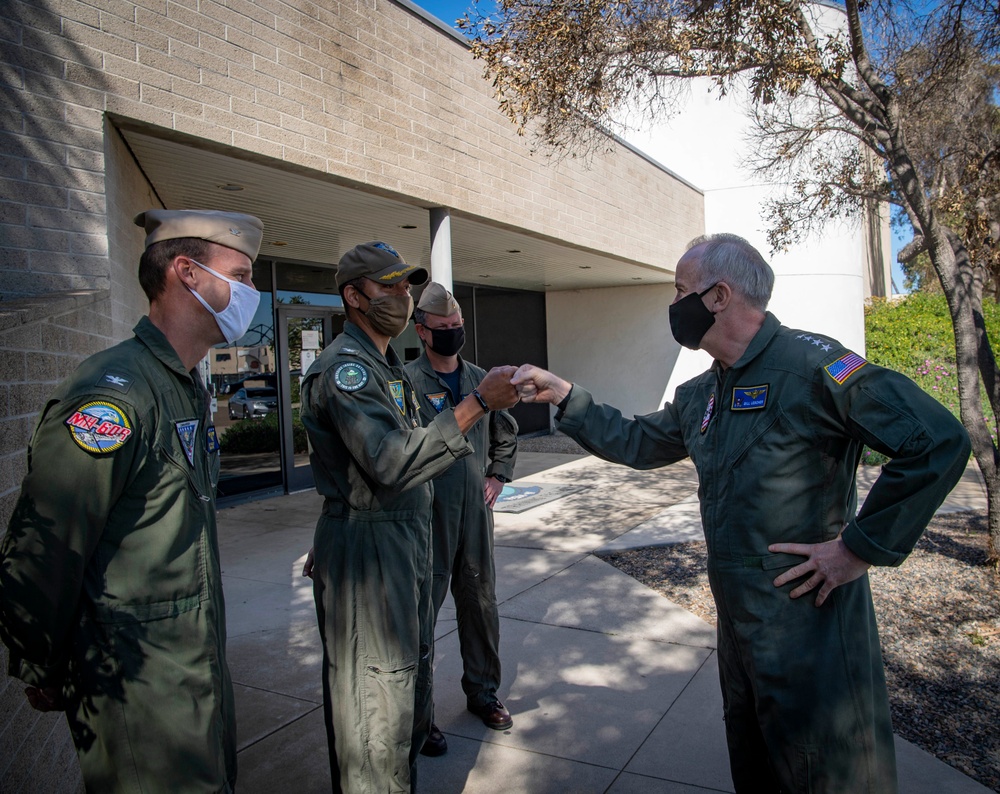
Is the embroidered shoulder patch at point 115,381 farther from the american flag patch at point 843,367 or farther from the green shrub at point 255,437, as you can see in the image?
the green shrub at point 255,437

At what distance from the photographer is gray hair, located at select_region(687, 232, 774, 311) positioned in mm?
2297

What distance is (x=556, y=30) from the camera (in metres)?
5.42

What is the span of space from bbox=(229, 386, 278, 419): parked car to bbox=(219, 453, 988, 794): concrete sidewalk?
9.89 feet

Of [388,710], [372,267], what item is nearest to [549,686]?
[388,710]

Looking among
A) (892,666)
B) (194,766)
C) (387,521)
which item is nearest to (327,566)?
(387,521)

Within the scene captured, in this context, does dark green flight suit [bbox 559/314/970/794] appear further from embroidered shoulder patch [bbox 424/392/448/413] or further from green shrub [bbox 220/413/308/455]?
green shrub [bbox 220/413/308/455]

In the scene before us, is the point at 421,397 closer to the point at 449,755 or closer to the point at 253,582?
the point at 449,755

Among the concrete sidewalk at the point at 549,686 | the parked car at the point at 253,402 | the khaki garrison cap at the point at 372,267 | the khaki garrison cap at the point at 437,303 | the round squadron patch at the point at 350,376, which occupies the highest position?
the khaki garrison cap at the point at 372,267

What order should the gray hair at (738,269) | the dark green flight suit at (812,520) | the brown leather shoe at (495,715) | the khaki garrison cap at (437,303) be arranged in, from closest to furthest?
the dark green flight suit at (812,520) < the gray hair at (738,269) < the brown leather shoe at (495,715) < the khaki garrison cap at (437,303)

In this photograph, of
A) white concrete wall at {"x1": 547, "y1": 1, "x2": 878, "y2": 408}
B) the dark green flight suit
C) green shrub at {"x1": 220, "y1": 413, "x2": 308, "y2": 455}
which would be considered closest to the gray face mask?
the dark green flight suit

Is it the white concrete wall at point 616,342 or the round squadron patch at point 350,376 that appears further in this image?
the white concrete wall at point 616,342

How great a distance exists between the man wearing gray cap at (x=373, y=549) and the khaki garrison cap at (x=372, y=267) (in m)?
0.26

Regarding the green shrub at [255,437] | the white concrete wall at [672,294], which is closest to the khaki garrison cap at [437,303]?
the green shrub at [255,437]

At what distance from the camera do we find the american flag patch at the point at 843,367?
2.02 metres
